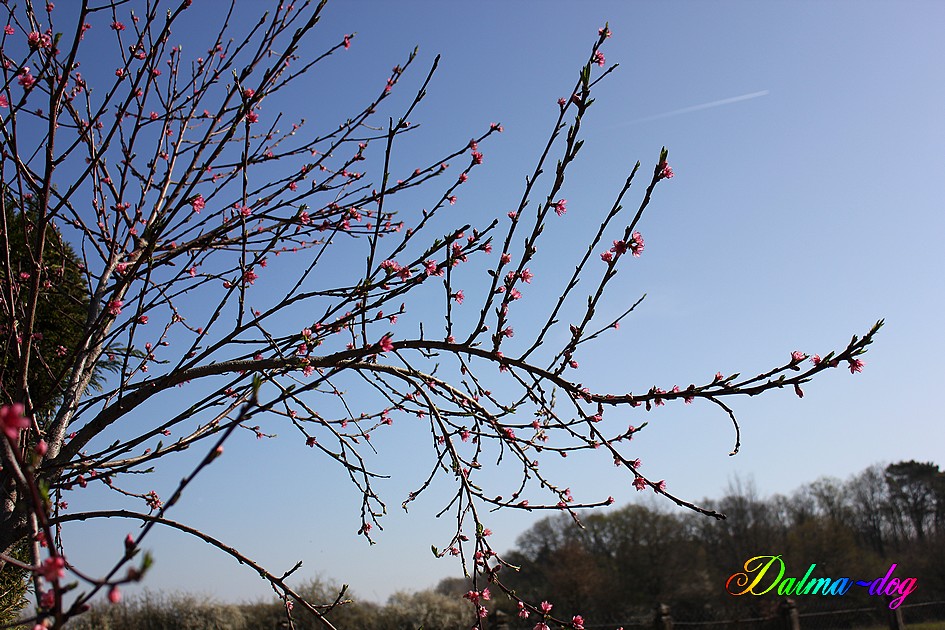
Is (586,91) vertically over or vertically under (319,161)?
under

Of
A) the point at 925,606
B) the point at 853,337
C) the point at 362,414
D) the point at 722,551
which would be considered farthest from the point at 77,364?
the point at 722,551

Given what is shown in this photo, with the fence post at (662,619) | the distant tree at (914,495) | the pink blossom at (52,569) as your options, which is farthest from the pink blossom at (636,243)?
the distant tree at (914,495)

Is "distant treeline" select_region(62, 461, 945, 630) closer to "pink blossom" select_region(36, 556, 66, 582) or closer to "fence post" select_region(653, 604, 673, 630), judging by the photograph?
"fence post" select_region(653, 604, 673, 630)

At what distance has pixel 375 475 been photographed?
2846 millimetres

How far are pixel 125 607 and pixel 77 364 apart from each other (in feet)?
38.4

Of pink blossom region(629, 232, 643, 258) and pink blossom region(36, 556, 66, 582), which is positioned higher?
pink blossom region(629, 232, 643, 258)

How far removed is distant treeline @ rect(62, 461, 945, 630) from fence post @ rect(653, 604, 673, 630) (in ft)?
14.3

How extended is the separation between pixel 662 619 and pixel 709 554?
Result: 24.7 metres

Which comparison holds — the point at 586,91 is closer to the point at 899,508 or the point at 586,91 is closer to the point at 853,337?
Answer: the point at 853,337

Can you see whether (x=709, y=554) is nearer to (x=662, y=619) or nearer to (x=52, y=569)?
(x=662, y=619)

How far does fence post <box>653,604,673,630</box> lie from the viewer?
8.80 meters

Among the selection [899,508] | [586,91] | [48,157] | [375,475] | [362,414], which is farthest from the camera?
[899,508]

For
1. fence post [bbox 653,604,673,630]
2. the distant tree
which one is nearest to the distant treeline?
the distant tree

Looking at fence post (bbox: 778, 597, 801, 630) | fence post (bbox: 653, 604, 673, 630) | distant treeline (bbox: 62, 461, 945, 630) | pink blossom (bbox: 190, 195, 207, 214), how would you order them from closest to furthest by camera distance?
pink blossom (bbox: 190, 195, 207, 214) → fence post (bbox: 653, 604, 673, 630) → fence post (bbox: 778, 597, 801, 630) → distant treeline (bbox: 62, 461, 945, 630)
